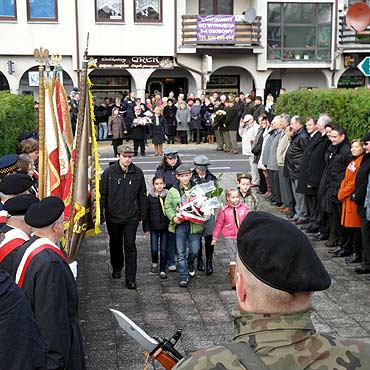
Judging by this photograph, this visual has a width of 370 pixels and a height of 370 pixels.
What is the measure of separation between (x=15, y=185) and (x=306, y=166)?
6.71 meters

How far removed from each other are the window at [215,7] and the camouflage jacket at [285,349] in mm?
29070

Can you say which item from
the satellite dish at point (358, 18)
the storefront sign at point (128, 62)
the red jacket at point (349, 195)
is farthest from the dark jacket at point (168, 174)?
the storefront sign at point (128, 62)

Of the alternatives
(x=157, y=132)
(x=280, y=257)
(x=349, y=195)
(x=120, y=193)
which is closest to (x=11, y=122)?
(x=120, y=193)

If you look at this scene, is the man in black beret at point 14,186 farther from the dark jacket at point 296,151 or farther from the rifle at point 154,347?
the dark jacket at point 296,151

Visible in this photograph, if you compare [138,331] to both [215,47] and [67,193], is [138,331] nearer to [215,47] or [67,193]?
[67,193]

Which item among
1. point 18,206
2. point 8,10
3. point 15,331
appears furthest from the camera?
point 8,10

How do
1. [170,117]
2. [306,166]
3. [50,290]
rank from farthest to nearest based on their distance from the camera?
[170,117]
[306,166]
[50,290]

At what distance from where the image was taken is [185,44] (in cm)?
2869

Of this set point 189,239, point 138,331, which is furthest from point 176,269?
point 138,331

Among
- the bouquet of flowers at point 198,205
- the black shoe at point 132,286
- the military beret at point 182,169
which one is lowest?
the black shoe at point 132,286

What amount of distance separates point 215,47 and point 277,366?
27922mm

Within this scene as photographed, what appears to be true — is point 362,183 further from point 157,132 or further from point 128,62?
point 128,62

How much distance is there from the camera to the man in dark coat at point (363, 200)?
8.76 m

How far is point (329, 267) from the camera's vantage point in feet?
30.3
